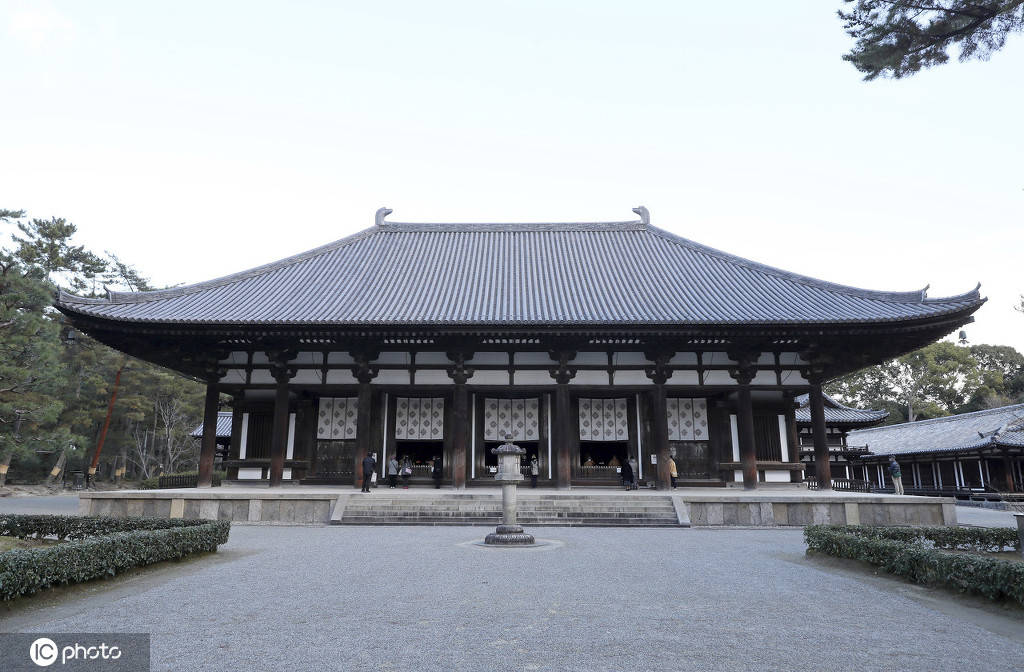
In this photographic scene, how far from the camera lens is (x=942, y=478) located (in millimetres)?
32281

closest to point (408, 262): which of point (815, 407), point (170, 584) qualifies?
point (815, 407)

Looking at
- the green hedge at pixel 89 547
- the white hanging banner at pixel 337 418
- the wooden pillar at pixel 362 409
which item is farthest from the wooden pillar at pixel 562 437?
the green hedge at pixel 89 547

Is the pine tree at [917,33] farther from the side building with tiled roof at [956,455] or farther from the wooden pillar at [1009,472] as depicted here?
the wooden pillar at [1009,472]

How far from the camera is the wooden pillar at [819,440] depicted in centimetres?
1738

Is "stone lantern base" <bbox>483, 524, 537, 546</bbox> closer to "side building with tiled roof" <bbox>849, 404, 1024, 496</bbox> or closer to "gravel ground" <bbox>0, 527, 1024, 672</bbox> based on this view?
"gravel ground" <bbox>0, 527, 1024, 672</bbox>

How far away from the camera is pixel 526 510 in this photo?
14688mm

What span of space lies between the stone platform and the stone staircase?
2 cm

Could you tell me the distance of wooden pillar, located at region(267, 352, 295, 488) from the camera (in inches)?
681

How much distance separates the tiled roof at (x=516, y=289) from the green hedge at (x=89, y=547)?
6305mm

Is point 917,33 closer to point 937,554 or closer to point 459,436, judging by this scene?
point 937,554

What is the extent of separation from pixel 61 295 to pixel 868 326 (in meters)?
21.3

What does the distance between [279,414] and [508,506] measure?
9.14 meters

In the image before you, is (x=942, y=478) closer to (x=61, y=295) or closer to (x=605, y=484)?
(x=605, y=484)

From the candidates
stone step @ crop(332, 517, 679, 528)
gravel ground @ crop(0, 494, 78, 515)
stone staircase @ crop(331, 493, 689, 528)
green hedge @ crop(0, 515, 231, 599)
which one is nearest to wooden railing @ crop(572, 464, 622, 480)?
stone staircase @ crop(331, 493, 689, 528)
